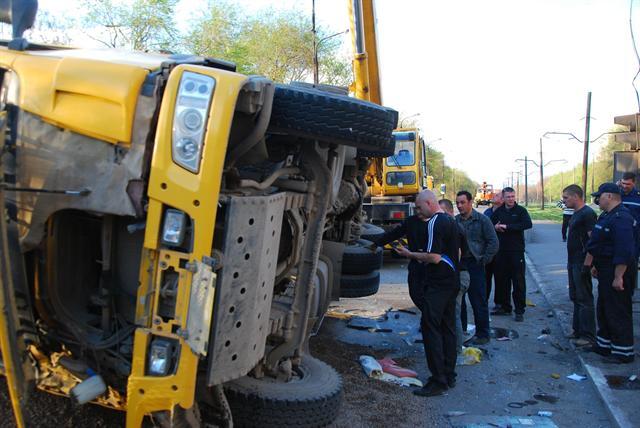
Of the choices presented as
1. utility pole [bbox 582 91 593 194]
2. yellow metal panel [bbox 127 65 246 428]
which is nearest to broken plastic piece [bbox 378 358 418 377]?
yellow metal panel [bbox 127 65 246 428]

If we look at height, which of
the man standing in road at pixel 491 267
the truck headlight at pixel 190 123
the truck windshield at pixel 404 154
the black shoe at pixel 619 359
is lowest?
the black shoe at pixel 619 359

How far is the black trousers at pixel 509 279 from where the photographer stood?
777 centimetres

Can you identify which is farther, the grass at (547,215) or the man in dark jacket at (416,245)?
the grass at (547,215)

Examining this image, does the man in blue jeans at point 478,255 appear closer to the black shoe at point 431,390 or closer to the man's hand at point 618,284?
the man's hand at point 618,284

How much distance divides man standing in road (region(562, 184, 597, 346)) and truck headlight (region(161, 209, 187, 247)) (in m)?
5.16

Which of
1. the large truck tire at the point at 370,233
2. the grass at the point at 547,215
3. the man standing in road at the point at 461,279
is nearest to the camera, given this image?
the man standing in road at the point at 461,279

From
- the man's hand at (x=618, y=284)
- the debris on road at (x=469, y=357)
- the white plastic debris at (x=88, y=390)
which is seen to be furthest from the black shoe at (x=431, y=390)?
the white plastic debris at (x=88, y=390)

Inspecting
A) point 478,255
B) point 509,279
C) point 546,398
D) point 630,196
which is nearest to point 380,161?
point 509,279

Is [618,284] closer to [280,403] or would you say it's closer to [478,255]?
[478,255]

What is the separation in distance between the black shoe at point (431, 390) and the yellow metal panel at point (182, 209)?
2829 mm

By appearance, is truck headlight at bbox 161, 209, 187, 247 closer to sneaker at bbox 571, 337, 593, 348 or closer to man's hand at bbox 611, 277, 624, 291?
man's hand at bbox 611, 277, 624, 291

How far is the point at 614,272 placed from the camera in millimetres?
5613

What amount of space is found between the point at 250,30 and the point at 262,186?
32.1m

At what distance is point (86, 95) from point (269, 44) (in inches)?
1280
